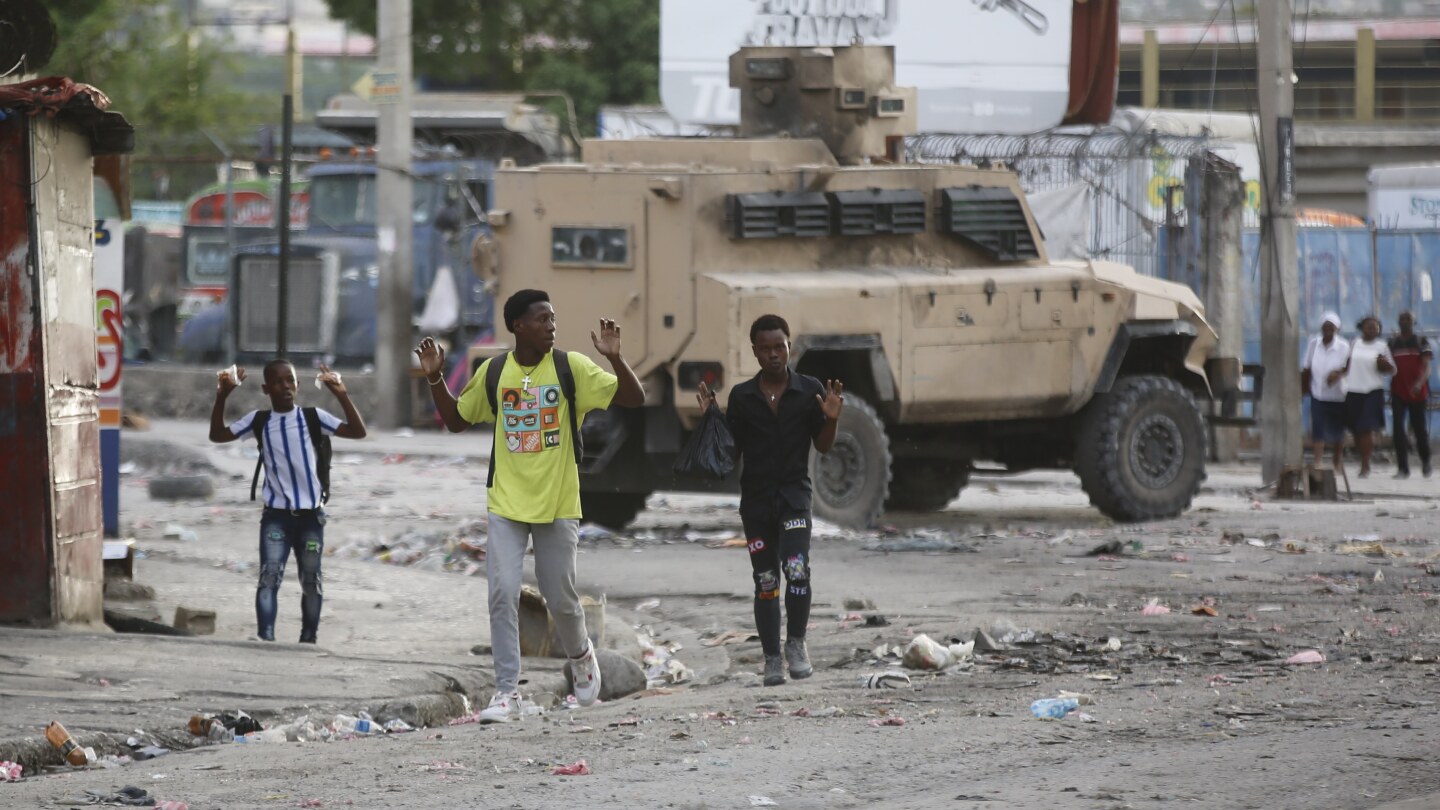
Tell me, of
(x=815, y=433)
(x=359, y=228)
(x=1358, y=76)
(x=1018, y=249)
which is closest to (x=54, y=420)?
(x=815, y=433)

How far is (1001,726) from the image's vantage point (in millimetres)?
7262

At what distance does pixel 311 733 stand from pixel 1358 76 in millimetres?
47012

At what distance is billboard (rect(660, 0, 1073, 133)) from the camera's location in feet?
87.8

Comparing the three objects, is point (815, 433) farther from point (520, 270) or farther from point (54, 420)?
point (520, 270)

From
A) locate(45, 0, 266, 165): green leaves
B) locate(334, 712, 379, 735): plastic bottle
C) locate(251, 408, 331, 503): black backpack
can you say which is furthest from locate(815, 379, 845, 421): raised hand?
locate(45, 0, 266, 165): green leaves

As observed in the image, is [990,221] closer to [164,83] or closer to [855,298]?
[855,298]

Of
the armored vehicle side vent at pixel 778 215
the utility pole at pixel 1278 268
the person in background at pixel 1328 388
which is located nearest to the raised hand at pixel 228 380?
the armored vehicle side vent at pixel 778 215

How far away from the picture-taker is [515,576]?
26.8 feet

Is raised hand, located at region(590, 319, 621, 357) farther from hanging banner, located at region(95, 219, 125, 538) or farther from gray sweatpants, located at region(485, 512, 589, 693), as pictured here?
hanging banner, located at region(95, 219, 125, 538)

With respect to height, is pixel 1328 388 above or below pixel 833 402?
below

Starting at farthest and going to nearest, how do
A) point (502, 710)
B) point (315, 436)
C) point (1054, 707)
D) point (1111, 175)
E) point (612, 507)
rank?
1. point (1111, 175)
2. point (612, 507)
3. point (315, 436)
4. point (502, 710)
5. point (1054, 707)

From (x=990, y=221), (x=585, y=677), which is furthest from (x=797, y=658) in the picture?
(x=990, y=221)

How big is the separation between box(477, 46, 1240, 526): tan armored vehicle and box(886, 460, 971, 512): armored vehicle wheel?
418 mm

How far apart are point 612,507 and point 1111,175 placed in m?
10.4
